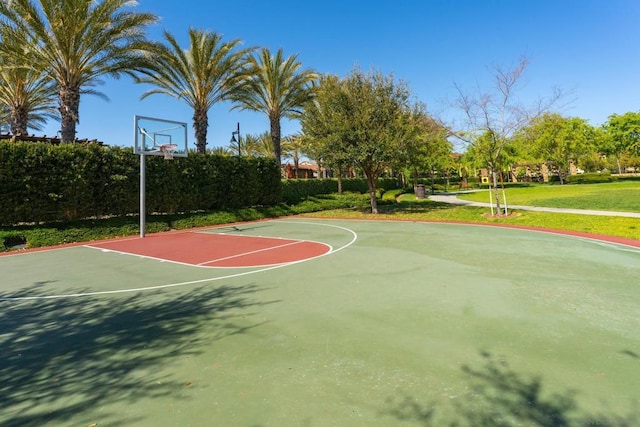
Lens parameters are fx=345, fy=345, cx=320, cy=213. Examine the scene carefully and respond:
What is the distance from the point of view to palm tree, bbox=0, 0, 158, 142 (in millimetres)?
15062

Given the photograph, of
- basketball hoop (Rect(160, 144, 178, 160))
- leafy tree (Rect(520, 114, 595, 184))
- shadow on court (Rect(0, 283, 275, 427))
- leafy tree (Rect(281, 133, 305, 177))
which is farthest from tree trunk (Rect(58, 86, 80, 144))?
leafy tree (Rect(520, 114, 595, 184))

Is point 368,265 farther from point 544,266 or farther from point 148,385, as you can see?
point 148,385

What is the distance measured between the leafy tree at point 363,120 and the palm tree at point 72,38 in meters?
10.4

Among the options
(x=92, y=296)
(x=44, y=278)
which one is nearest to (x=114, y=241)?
(x=44, y=278)

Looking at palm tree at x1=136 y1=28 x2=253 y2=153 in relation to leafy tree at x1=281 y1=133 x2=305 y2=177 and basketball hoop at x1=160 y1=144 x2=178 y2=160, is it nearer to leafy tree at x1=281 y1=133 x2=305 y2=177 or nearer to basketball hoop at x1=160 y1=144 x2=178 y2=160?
basketball hoop at x1=160 y1=144 x2=178 y2=160

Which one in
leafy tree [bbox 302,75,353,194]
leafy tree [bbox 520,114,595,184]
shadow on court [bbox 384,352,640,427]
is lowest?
shadow on court [bbox 384,352,640,427]

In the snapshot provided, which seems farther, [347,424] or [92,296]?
[92,296]

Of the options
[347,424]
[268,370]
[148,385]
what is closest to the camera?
[347,424]

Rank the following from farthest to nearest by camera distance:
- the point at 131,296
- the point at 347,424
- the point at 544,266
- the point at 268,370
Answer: the point at 544,266 < the point at 131,296 < the point at 268,370 < the point at 347,424

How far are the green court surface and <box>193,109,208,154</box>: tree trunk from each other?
16.1m

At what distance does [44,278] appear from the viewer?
8016 mm

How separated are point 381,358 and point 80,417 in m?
2.77

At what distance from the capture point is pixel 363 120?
20.2 m

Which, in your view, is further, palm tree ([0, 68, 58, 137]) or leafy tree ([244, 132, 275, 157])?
leafy tree ([244, 132, 275, 157])
